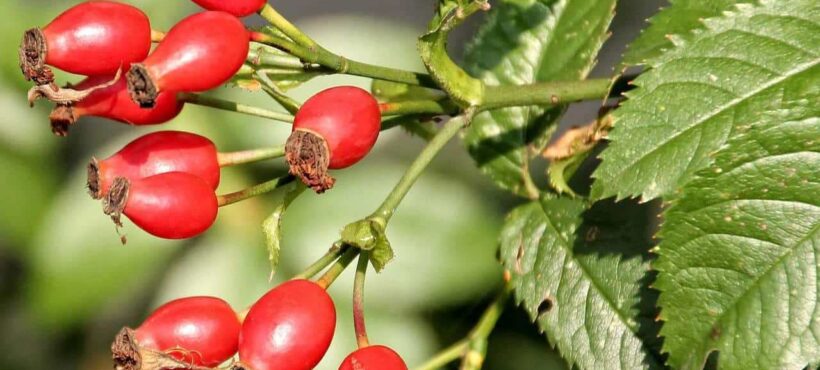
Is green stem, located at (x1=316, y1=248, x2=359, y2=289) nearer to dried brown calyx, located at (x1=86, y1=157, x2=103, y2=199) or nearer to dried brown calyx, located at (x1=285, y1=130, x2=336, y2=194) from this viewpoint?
dried brown calyx, located at (x1=285, y1=130, x2=336, y2=194)

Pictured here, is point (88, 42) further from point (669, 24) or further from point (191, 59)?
point (669, 24)

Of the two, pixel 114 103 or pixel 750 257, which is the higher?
pixel 114 103

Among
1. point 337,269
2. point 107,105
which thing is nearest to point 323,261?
point 337,269

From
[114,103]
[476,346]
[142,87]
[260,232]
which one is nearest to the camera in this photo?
[142,87]

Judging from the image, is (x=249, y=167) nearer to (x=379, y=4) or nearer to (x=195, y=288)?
(x=195, y=288)

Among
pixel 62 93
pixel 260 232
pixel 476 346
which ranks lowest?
pixel 260 232

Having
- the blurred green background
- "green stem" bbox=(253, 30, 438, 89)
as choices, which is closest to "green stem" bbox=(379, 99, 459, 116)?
"green stem" bbox=(253, 30, 438, 89)
